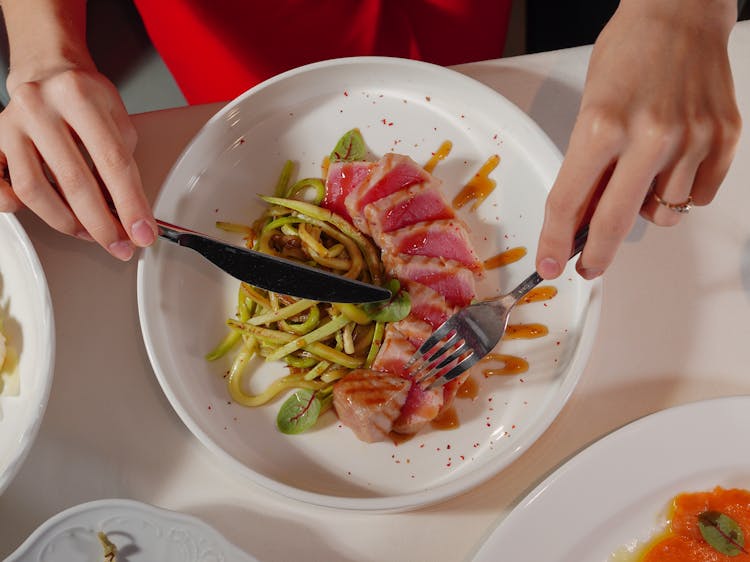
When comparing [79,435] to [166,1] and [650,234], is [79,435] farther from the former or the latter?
[650,234]

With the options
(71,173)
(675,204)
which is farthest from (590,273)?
(71,173)

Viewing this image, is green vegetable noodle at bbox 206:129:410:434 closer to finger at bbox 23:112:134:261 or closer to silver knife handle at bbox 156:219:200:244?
silver knife handle at bbox 156:219:200:244

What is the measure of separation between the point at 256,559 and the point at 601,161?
1067mm

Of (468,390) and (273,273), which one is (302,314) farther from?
(468,390)

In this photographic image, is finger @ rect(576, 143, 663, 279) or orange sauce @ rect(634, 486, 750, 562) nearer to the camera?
finger @ rect(576, 143, 663, 279)

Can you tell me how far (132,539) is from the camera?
154 centimetres

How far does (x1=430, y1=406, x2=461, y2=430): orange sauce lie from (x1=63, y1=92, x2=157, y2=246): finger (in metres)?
0.78

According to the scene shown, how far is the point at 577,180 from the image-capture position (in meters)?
1.31

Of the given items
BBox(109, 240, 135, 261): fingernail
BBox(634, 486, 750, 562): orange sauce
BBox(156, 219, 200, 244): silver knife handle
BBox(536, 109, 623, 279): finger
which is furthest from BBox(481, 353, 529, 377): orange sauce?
BBox(109, 240, 135, 261): fingernail

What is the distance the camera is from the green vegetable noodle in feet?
5.56

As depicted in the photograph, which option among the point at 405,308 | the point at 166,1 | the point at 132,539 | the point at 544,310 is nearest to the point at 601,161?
the point at 544,310

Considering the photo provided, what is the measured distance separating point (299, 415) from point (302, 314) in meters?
0.28

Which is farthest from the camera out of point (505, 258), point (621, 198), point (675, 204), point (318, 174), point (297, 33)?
point (297, 33)

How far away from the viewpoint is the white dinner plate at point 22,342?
153 centimetres
